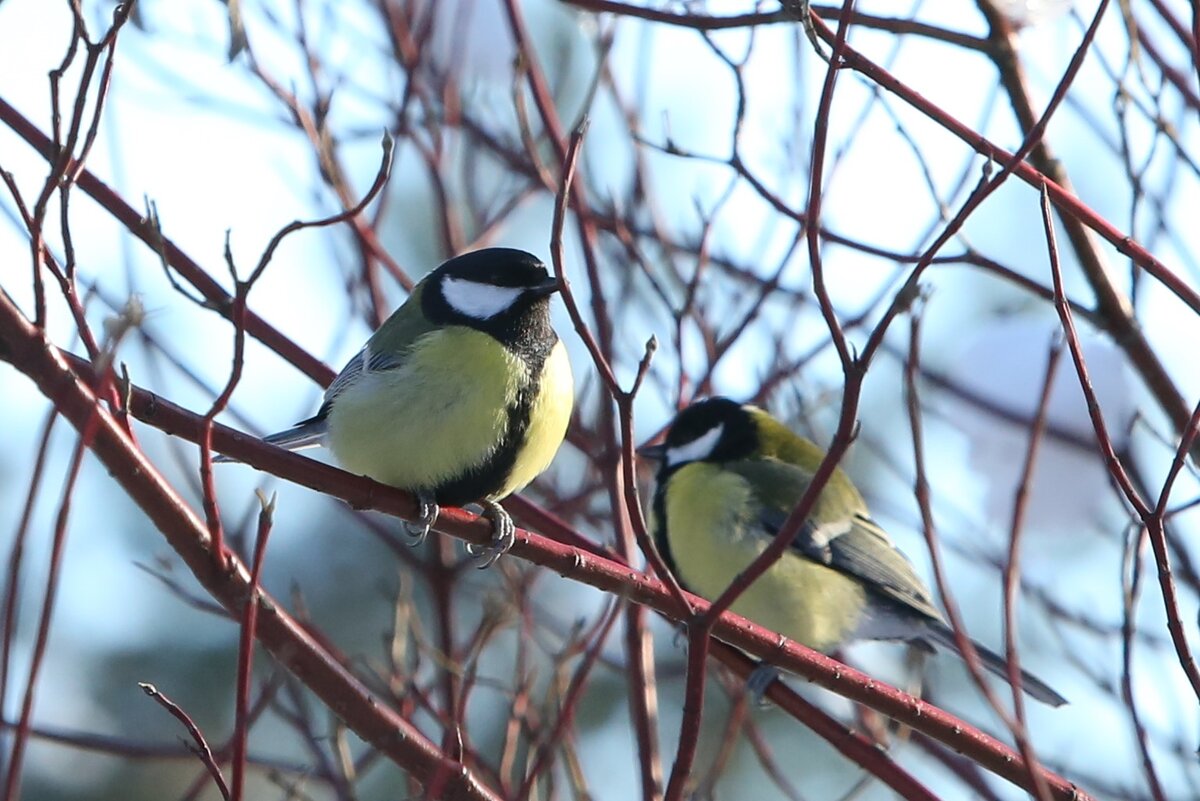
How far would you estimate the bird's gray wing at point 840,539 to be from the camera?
4.20 m

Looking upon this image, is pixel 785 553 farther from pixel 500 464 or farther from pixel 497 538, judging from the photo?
pixel 497 538

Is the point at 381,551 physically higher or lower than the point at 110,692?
higher

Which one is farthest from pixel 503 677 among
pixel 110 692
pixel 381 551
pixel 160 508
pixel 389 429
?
pixel 160 508

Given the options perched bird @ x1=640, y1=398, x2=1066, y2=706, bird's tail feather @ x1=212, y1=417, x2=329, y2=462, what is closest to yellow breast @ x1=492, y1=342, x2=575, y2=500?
bird's tail feather @ x1=212, y1=417, x2=329, y2=462

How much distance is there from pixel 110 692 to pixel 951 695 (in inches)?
187

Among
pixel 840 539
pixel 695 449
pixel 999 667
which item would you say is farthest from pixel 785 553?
pixel 999 667

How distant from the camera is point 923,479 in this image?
1.79 meters

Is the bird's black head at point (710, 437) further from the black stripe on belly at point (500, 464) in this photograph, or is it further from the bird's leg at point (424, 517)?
the bird's leg at point (424, 517)

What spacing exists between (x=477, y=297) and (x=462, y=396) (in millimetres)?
346

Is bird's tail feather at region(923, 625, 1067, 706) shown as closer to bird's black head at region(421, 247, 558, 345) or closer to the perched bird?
the perched bird

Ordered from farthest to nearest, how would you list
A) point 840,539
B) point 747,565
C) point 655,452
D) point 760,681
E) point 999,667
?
point 655,452 → point 840,539 → point 747,565 → point 999,667 → point 760,681

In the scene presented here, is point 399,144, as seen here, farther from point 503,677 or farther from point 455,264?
point 503,677

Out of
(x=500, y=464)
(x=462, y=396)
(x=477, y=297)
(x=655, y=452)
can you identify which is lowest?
(x=500, y=464)

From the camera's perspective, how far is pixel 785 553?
13.8ft
